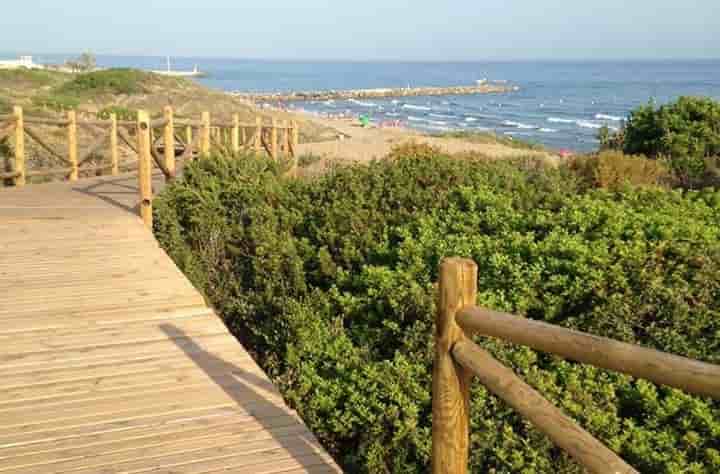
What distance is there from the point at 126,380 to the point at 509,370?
9.06ft

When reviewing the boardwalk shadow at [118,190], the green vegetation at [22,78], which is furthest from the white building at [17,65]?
the boardwalk shadow at [118,190]

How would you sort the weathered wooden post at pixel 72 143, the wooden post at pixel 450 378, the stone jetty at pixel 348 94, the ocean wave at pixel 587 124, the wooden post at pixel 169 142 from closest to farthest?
the wooden post at pixel 450 378
the wooden post at pixel 169 142
the weathered wooden post at pixel 72 143
the ocean wave at pixel 587 124
the stone jetty at pixel 348 94

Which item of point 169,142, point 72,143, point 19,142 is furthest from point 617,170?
point 19,142

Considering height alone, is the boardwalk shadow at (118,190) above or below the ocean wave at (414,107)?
below

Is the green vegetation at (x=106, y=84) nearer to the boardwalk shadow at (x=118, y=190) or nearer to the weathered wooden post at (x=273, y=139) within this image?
the weathered wooden post at (x=273, y=139)

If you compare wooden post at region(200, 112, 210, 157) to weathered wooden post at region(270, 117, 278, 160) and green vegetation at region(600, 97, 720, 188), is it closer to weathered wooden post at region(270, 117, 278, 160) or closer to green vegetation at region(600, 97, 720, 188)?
weathered wooden post at region(270, 117, 278, 160)

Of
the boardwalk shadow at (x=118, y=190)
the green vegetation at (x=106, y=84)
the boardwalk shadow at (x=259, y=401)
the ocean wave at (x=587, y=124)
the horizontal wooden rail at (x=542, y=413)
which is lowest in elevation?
the boardwalk shadow at (x=259, y=401)

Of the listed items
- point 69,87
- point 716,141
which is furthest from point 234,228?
point 69,87

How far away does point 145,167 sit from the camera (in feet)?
28.8

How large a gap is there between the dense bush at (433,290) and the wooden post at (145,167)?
1.03ft

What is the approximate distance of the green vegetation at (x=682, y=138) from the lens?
12289 mm

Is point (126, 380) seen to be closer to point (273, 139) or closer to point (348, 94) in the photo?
point (273, 139)

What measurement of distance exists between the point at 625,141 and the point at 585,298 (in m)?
11.1

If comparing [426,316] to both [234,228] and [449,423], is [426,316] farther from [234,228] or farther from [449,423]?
[234,228]
